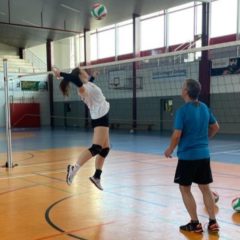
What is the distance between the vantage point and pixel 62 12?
1981cm

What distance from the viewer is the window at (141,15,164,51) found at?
21.3m

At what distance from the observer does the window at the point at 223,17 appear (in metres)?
17.6

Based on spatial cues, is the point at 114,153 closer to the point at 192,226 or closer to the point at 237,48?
the point at 192,226

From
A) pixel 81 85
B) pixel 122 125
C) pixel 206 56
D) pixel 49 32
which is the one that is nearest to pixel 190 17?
pixel 206 56

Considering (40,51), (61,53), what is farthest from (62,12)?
(40,51)

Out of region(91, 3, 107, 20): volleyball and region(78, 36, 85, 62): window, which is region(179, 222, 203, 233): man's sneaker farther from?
region(78, 36, 85, 62): window

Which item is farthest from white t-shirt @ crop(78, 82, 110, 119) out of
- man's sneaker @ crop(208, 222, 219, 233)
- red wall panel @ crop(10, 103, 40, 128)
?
red wall panel @ crop(10, 103, 40, 128)

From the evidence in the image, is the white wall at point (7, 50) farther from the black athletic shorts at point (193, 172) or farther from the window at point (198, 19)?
the black athletic shorts at point (193, 172)

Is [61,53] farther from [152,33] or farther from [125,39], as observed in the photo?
[152,33]

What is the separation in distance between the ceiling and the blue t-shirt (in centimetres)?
1315

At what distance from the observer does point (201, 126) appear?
3629mm

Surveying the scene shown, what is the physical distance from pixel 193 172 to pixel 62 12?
1764 centimetres

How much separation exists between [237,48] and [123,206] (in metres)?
13.6

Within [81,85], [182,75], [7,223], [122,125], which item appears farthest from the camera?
[122,125]
